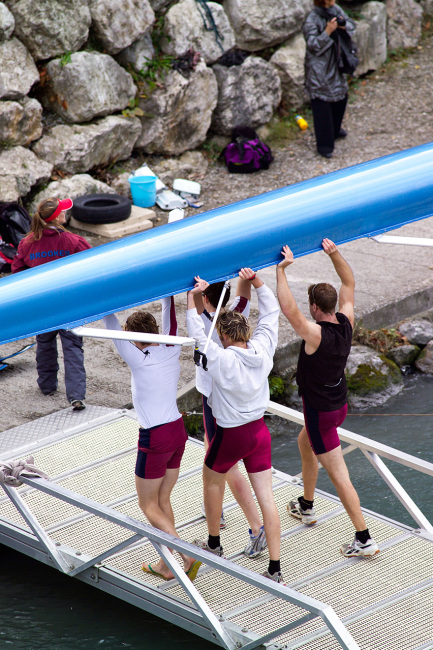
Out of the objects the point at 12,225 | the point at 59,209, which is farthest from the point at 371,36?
the point at 59,209

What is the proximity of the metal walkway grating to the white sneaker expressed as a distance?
0.05 meters

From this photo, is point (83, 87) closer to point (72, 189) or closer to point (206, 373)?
point (72, 189)

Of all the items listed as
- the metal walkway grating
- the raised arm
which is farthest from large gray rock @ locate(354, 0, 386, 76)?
the raised arm

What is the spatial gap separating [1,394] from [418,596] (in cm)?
416

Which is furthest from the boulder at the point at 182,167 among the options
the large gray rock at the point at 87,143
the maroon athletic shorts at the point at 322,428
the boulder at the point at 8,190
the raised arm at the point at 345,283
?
the maroon athletic shorts at the point at 322,428

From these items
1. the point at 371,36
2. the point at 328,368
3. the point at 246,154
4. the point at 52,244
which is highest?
the point at 52,244

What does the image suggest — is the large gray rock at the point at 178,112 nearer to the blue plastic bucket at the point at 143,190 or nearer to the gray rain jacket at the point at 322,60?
the blue plastic bucket at the point at 143,190

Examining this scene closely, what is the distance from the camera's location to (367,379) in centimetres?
852

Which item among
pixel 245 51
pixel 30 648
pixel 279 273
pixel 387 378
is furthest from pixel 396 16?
pixel 30 648

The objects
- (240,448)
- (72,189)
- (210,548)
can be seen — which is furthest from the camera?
(72,189)

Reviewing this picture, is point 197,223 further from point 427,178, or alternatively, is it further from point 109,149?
point 109,149

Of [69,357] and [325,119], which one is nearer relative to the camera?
[69,357]

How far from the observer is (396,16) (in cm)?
1505

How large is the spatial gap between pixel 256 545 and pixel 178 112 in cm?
885
